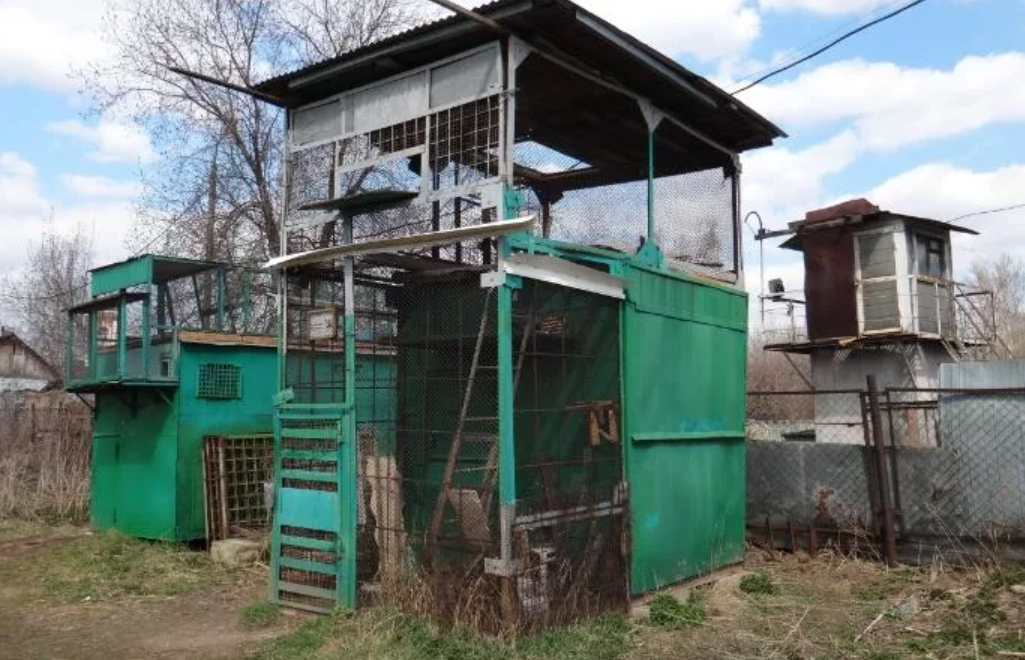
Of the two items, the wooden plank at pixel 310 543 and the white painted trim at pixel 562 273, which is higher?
the white painted trim at pixel 562 273

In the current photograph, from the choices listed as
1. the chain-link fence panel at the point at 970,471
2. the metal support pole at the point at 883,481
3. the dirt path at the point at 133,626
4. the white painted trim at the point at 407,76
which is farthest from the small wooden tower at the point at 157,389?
the chain-link fence panel at the point at 970,471

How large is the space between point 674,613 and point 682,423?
2.07 m

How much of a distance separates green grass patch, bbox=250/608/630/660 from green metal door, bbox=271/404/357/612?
60cm

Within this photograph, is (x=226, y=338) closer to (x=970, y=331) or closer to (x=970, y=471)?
(x=970, y=471)

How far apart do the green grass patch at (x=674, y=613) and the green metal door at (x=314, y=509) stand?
2519 mm

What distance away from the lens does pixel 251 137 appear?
60.4 ft

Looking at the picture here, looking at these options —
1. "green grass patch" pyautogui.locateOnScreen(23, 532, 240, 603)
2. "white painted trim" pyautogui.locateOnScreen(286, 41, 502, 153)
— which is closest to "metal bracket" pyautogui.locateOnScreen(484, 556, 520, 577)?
"white painted trim" pyautogui.locateOnScreen(286, 41, 502, 153)

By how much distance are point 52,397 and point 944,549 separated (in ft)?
63.8

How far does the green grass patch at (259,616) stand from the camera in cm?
736

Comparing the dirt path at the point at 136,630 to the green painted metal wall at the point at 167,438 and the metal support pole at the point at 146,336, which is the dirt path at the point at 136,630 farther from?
the metal support pole at the point at 146,336

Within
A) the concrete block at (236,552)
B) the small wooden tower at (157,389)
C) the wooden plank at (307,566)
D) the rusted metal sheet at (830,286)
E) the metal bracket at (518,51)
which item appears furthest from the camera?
the rusted metal sheet at (830,286)

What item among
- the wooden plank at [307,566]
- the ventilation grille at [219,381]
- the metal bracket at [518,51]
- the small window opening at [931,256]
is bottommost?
the wooden plank at [307,566]

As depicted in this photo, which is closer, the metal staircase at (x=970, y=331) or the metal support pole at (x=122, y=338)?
the metal support pole at (x=122, y=338)

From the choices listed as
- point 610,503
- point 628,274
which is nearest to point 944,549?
point 610,503
